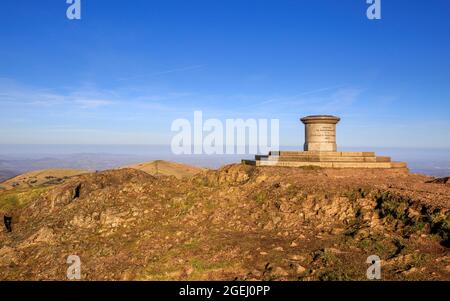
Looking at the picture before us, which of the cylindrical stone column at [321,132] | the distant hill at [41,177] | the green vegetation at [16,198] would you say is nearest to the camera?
the cylindrical stone column at [321,132]

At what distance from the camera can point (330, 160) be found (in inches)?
659

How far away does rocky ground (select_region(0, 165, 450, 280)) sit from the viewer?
9499 millimetres

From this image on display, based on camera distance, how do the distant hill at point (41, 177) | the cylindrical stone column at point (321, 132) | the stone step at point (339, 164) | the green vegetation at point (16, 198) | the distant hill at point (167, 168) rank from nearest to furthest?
the stone step at point (339, 164) < the cylindrical stone column at point (321, 132) < the green vegetation at point (16, 198) < the distant hill at point (167, 168) < the distant hill at point (41, 177)

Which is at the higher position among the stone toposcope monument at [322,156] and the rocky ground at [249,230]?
the stone toposcope monument at [322,156]

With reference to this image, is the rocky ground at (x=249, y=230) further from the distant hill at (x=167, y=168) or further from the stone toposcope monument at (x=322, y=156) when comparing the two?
the distant hill at (x=167, y=168)

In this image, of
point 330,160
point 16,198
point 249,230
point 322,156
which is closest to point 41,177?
point 16,198

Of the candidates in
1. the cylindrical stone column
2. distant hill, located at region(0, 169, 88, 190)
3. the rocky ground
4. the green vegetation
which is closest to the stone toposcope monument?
the cylindrical stone column

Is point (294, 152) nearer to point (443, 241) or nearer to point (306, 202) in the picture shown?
point (306, 202)

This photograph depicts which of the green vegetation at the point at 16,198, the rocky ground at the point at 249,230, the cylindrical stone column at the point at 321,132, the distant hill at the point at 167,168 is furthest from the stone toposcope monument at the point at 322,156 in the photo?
the distant hill at the point at 167,168

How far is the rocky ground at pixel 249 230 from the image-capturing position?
950cm

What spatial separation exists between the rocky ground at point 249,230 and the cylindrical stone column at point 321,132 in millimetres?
2893

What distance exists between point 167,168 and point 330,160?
21932 mm

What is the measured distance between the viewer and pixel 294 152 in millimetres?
17891

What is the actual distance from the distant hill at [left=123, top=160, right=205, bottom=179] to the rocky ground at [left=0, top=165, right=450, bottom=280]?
56.3ft
